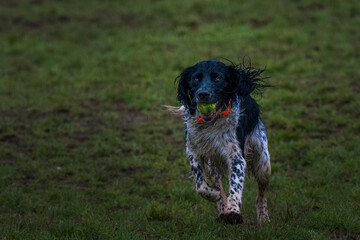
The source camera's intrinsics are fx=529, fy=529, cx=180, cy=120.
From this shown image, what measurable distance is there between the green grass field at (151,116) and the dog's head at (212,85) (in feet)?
4.26

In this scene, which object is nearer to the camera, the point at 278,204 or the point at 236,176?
the point at 236,176

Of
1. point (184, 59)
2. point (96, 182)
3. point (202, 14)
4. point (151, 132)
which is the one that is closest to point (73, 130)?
point (151, 132)

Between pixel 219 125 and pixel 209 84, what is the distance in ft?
1.59

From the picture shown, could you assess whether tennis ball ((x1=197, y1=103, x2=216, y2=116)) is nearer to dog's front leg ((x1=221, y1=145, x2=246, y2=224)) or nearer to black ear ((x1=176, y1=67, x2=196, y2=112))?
black ear ((x1=176, y1=67, x2=196, y2=112))

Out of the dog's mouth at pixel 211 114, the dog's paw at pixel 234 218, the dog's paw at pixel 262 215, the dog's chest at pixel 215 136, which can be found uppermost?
the dog's mouth at pixel 211 114

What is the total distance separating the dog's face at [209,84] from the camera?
5508mm

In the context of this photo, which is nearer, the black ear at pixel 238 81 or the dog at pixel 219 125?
the dog at pixel 219 125

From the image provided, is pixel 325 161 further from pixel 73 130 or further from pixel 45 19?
pixel 45 19

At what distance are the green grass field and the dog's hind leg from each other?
226mm

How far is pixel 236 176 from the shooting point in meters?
5.54

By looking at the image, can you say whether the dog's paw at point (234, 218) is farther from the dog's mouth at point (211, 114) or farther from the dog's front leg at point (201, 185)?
the dog's mouth at point (211, 114)

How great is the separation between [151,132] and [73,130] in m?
1.49

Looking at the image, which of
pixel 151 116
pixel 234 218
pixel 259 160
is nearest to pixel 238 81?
pixel 259 160

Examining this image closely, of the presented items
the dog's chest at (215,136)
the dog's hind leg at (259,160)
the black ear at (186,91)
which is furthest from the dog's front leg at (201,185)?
the dog's hind leg at (259,160)
